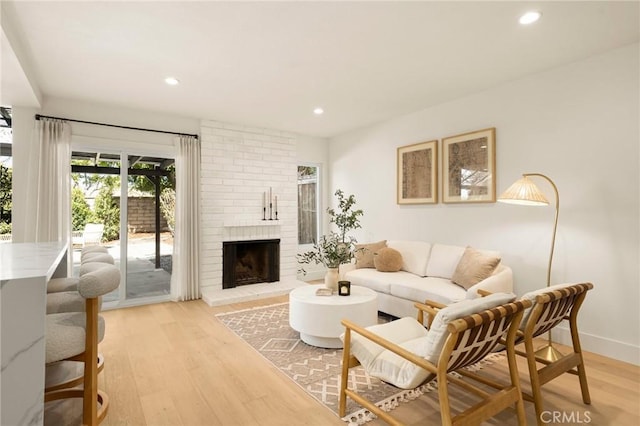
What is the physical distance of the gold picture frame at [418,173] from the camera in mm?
4480

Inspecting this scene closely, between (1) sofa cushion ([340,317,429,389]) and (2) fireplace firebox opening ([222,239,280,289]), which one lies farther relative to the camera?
(2) fireplace firebox opening ([222,239,280,289])

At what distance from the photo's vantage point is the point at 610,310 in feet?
9.86

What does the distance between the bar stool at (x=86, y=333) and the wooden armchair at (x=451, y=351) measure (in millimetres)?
1398

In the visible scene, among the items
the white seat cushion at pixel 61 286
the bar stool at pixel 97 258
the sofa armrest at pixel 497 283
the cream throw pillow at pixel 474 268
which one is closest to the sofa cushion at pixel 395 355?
the sofa armrest at pixel 497 283

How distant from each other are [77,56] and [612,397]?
5.09m

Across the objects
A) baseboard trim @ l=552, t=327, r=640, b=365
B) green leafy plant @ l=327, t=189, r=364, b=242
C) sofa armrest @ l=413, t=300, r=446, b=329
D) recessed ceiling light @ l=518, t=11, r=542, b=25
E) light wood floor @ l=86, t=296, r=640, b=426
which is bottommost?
light wood floor @ l=86, t=296, r=640, b=426

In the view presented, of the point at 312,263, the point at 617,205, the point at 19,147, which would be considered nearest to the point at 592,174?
the point at 617,205

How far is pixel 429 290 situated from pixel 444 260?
68 cm

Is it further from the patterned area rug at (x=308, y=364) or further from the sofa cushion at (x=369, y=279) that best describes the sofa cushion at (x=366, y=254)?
the patterned area rug at (x=308, y=364)

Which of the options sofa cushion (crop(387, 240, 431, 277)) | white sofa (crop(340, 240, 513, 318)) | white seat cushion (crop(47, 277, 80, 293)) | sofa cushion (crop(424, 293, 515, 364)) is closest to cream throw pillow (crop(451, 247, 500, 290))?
white sofa (crop(340, 240, 513, 318))

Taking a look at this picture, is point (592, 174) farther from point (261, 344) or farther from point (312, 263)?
point (312, 263)

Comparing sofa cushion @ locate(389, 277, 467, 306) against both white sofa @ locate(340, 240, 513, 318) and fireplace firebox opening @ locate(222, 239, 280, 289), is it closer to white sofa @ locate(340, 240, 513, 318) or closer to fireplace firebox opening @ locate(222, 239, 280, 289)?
white sofa @ locate(340, 240, 513, 318)

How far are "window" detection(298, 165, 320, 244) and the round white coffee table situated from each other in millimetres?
3142

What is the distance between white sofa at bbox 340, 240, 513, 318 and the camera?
3.32 meters
